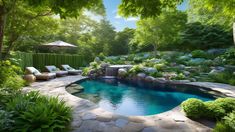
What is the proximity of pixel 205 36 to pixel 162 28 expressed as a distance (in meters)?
5.21

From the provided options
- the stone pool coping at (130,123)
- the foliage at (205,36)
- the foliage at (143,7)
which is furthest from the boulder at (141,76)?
the foliage at (205,36)

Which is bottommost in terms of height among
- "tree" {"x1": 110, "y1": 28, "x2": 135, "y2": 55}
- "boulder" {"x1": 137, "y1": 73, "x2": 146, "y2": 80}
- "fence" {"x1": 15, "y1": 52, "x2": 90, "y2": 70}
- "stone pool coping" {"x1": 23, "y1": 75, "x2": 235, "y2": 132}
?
"stone pool coping" {"x1": 23, "y1": 75, "x2": 235, "y2": 132}

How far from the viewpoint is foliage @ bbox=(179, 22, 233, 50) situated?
69.2ft

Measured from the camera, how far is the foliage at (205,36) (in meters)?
21.1

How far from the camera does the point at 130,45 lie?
27.5 meters

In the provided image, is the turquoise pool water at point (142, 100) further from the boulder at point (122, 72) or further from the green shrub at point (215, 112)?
the boulder at point (122, 72)

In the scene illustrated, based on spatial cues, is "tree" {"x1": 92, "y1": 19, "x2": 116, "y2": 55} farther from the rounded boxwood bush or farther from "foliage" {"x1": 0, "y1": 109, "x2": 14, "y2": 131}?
"foliage" {"x1": 0, "y1": 109, "x2": 14, "y2": 131}

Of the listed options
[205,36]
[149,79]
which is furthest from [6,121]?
[205,36]

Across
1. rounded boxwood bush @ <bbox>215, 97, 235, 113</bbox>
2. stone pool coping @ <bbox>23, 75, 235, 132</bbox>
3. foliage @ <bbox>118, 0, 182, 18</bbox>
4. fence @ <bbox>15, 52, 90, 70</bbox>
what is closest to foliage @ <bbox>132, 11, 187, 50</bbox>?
fence @ <bbox>15, 52, 90, 70</bbox>

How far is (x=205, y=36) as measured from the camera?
21.3 metres

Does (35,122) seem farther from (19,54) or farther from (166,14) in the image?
(166,14)

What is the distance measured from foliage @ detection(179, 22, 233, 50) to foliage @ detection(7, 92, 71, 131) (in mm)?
20916

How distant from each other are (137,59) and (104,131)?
53.7 ft

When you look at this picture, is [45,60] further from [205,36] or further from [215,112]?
[205,36]
